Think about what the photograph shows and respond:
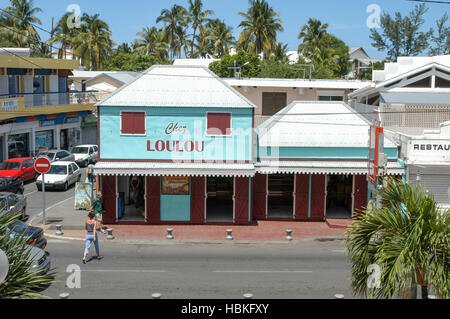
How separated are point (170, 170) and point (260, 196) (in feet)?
15.3

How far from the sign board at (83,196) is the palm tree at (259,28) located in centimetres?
4791

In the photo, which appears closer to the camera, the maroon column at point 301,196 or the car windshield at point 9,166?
the maroon column at point 301,196

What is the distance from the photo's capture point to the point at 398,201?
32.2 ft

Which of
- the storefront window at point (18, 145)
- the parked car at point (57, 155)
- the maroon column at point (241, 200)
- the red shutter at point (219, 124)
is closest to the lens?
the red shutter at point (219, 124)

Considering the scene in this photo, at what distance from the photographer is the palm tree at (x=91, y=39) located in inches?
2667

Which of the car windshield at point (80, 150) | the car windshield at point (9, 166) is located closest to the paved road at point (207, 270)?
the car windshield at point (9, 166)

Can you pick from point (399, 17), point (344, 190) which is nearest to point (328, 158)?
point (344, 190)

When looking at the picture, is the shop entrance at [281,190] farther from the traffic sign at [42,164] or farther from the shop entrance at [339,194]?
the traffic sign at [42,164]

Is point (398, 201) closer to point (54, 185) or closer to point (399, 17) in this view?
point (54, 185)

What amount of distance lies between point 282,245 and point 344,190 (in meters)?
7.01

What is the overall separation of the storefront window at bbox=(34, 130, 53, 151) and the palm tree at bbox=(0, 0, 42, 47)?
27.0m

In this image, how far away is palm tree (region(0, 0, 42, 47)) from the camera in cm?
6625

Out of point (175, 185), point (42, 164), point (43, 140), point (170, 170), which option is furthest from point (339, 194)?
point (43, 140)
